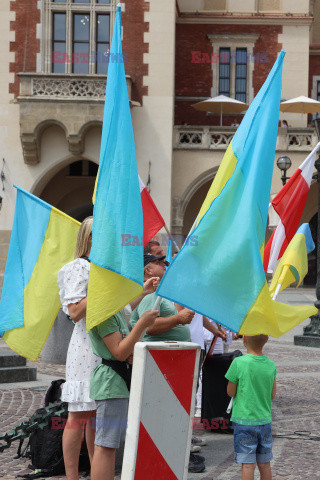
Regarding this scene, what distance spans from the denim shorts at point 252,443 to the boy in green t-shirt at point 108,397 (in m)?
0.69

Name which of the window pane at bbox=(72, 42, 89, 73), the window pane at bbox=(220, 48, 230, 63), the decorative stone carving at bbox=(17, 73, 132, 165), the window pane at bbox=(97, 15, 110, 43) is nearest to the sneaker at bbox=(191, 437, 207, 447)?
the decorative stone carving at bbox=(17, 73, 132, 165)

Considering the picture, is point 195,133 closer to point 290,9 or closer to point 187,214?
point 187,214

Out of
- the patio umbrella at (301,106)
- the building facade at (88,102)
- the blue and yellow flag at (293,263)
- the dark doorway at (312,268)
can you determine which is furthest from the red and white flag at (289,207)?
the dark doorway at (312,268)

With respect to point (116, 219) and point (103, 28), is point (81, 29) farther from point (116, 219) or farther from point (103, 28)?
point (116, 219)

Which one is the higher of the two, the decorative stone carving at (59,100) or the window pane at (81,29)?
the window pane at (81,29)

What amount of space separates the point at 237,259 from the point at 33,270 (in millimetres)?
2520

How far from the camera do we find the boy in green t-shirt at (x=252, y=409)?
4602 millimetres

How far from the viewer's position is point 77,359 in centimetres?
493

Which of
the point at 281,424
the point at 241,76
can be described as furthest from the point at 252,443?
the point at 241,76

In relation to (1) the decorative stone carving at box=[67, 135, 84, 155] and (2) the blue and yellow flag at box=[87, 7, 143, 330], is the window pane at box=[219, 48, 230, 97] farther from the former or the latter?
(2) the blue and yellow flag at box=[87, 7, 143, 330]

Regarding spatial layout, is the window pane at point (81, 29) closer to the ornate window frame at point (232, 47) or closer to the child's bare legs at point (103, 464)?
the ornate window frame at point (232, 47)

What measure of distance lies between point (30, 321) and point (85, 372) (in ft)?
3.63

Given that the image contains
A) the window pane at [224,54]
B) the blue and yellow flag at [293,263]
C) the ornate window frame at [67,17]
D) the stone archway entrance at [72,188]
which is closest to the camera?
the blue and yellow flag at [293,263]

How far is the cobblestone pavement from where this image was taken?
573cm
